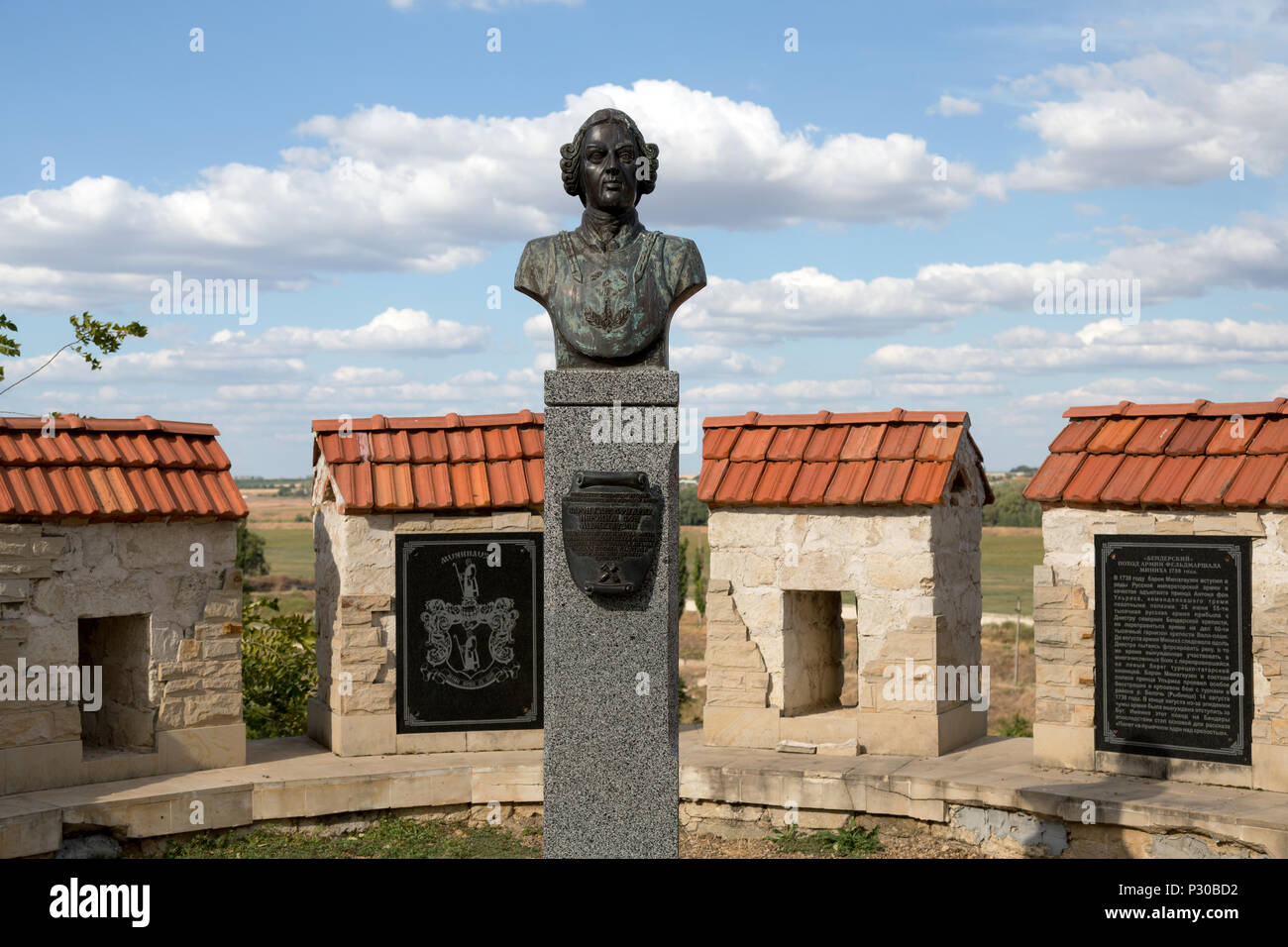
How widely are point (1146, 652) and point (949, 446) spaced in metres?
2.19

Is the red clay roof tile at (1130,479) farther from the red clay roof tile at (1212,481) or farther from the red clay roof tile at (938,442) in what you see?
the red clay roof tile at (938,442)

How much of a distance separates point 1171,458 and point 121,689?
8.33 metres

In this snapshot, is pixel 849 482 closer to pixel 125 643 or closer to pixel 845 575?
pixel 845 575

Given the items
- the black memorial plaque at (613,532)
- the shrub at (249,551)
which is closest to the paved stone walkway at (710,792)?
the black memorial plaque at (613,532)

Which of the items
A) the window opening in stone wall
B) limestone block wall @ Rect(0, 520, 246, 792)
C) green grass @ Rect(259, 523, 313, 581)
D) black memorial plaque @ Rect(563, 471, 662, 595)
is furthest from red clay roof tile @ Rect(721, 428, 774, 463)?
green grass @ Rect(259, 523, 313, 581)

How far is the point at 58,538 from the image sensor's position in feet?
29.6

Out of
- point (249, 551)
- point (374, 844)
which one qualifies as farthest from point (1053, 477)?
point (249, 551)

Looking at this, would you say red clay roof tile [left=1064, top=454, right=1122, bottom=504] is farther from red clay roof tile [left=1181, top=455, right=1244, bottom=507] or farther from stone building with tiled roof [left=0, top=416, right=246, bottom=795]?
stone building with tiled roof [left=0, top=416, right=246, bottom=795]

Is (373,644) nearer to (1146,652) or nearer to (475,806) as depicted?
(475,806)

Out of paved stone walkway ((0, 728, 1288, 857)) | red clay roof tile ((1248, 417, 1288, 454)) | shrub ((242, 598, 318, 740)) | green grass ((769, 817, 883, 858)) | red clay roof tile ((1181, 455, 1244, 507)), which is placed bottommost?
green grass ((769, 817, 883, 858))

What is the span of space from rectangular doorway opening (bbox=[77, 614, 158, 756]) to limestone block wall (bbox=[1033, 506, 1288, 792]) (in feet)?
22.3

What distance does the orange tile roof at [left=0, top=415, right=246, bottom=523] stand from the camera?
8984 millimetres

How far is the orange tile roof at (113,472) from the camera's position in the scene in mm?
8984

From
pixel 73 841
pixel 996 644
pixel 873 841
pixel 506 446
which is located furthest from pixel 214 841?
pixel 996 644
